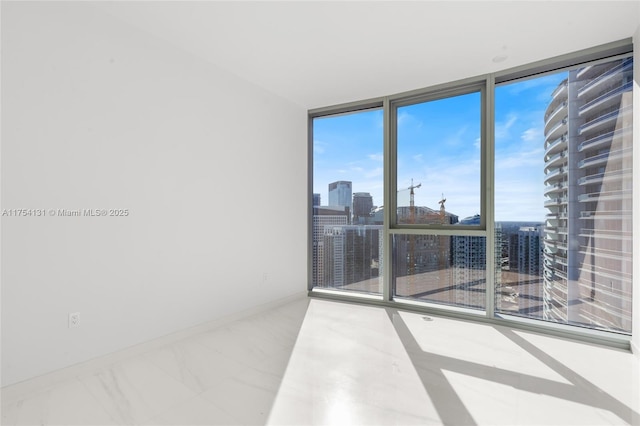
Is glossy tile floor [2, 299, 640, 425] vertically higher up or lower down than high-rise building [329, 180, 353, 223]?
lower down

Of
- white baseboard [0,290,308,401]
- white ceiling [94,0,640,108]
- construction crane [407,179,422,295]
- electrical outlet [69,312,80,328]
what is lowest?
white baseboard [0,290,308,401]

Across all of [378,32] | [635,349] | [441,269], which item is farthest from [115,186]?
[635,349]

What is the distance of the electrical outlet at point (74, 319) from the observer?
7.18 ft

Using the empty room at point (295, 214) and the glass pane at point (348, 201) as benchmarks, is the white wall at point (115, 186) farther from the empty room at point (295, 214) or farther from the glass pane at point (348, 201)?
the glass pane at point (348, 201)

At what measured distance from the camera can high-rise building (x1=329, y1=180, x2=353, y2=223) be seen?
14.2ft

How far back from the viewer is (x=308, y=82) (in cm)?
357

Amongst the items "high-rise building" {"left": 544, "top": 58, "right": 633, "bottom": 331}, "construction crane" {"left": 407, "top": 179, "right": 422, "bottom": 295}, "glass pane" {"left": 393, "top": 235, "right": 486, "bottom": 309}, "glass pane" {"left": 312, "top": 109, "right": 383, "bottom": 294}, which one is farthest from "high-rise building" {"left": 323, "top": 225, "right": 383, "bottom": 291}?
"high-rise building" {"left": 544, "top": 58, "right": 633, "bottom": 331}

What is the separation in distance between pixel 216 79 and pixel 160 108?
28.8 inches

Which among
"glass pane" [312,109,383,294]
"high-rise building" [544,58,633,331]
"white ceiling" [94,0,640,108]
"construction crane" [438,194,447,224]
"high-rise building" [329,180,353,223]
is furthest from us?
"high-rise building" [329,180,353,223]

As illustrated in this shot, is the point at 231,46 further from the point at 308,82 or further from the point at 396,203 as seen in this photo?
the point at 396,203

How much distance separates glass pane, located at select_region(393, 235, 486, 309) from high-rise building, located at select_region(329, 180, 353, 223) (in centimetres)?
80

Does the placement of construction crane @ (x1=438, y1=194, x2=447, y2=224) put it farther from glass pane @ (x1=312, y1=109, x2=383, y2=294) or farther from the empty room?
glass pane @ (x1=312, y1=109, x2=383, y2=294)

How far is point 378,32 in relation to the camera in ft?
8.50

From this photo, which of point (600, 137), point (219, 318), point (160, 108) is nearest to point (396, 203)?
point (600, 137)
